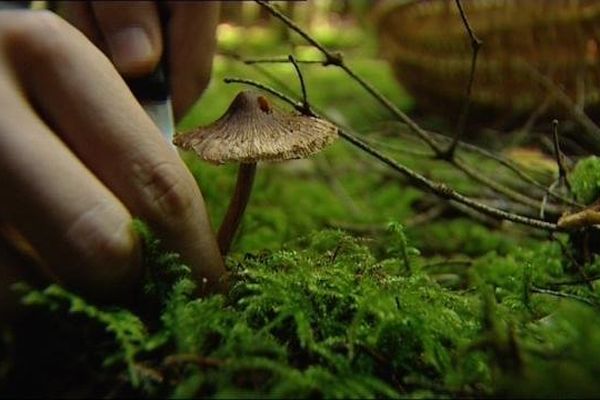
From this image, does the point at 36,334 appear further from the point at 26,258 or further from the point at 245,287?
the point at 245,287

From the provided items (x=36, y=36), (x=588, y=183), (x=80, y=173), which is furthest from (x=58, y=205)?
(x=588, y=183)

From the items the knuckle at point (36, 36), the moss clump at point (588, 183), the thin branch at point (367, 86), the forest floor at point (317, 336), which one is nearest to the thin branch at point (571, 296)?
the forest floor at point (317, 336)

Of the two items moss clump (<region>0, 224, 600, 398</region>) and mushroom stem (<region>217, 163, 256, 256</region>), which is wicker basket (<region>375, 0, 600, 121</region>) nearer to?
mushroom stem (<region>217, 163, 256, 256</region>)

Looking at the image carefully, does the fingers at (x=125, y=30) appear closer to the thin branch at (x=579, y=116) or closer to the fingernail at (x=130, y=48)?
the fingernail at (x=130, y=48)

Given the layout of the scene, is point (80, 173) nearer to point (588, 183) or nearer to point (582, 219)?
point (582, 219)

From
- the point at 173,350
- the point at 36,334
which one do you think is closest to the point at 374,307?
the point at 173,350

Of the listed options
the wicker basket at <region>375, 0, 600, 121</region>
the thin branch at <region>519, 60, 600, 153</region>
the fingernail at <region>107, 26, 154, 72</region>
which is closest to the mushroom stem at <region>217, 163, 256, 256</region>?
the fingernail at <region>107, 26, 154, 72</region>
